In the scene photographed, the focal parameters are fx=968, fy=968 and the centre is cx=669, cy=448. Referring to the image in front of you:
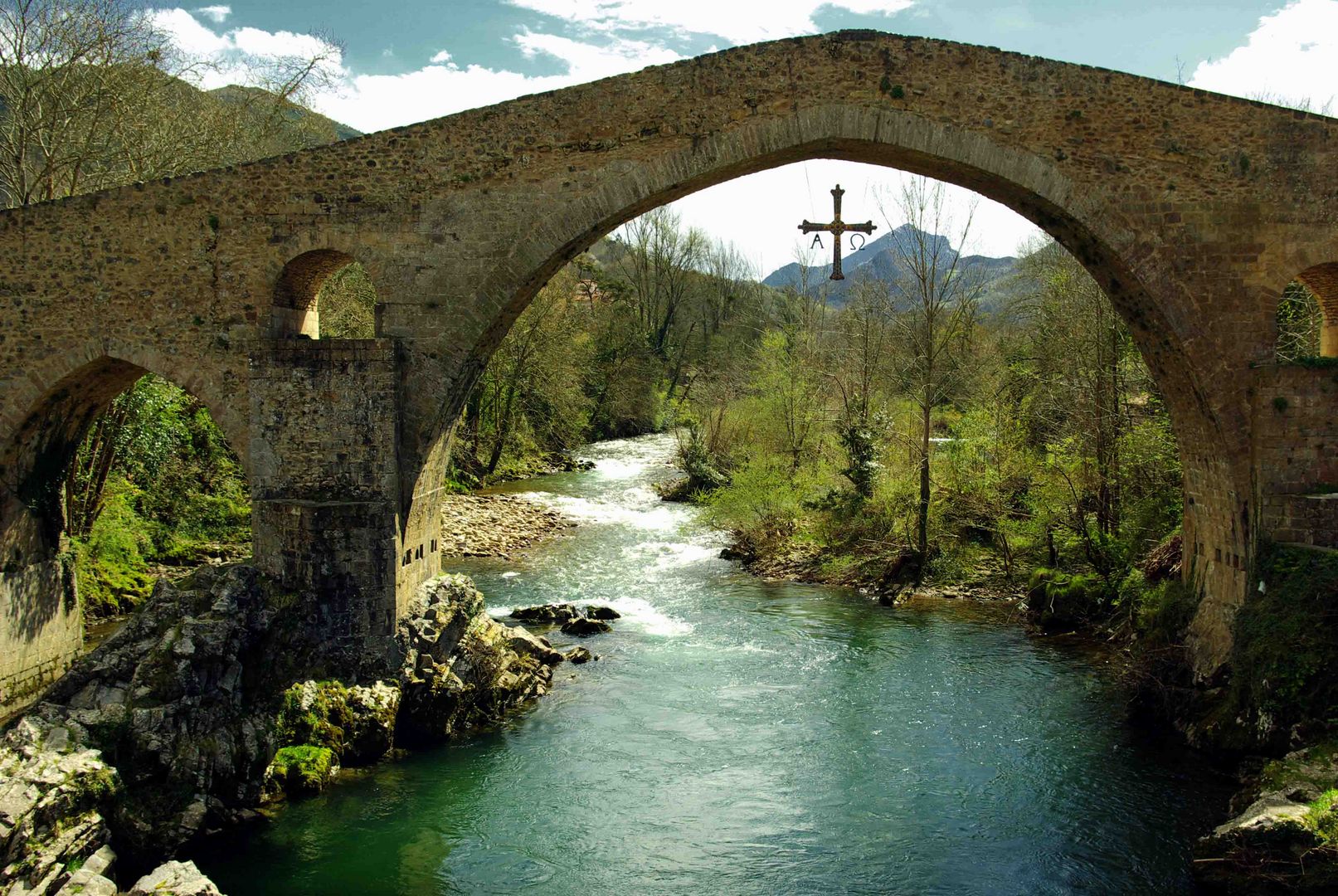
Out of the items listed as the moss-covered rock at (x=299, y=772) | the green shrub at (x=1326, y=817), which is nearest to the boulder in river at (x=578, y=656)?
the moss-covered rock at (x=299, y=772)

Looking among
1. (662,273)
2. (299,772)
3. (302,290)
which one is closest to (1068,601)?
(299,772)

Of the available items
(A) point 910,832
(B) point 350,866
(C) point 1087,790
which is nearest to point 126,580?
(B) point 350,866

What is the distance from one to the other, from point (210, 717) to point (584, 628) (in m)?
5.67

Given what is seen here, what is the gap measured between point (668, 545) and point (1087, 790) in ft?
36.7

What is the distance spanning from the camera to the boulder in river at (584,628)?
1341 centimetres

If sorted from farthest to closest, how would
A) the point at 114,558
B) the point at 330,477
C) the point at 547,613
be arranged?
the point at 114,558 → the point at 547,613 → the point at 330,477

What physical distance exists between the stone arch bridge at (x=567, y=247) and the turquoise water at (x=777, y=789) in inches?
72.9

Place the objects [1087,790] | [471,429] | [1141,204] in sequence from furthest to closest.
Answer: [471,429] < [1141,204] < [1087,790]

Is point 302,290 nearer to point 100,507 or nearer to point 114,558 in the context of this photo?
point 100,507

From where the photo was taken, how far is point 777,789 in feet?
29.0

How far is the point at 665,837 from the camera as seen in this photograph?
8.00 meters

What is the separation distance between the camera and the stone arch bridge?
31.7 feet

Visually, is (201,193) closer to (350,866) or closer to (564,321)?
(350,866)

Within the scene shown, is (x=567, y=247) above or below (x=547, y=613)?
above
